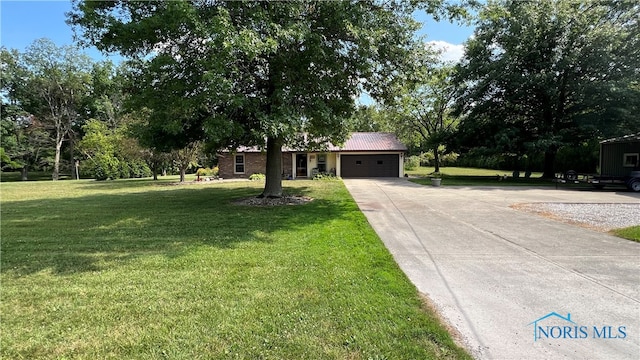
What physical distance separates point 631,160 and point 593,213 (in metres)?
13.7

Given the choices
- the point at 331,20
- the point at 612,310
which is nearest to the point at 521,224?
the point at 612,310

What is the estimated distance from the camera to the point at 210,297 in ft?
12.6

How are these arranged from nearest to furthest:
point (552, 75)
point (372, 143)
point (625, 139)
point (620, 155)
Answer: point (625, 139), point (620, 155), point (552, 75), point (372, 143)

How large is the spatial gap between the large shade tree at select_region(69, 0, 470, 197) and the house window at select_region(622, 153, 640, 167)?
692 inches

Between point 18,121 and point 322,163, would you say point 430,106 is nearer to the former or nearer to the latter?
point 322,163

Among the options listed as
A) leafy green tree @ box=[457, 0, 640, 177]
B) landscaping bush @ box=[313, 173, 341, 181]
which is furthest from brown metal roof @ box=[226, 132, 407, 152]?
leafy green tree @ box=[457, 0, 640, 177]

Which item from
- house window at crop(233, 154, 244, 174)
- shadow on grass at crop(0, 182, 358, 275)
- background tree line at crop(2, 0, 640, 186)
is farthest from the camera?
house window at crop(233, 154, 244, 174)

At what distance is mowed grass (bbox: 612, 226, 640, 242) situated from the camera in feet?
21.8

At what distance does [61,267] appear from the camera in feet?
16.2

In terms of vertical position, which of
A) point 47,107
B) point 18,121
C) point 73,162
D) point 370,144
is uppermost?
point 47,107

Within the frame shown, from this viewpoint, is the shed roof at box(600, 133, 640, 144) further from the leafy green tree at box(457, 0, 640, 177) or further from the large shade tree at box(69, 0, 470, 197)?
the large shade tree at box(69, 0, 470, 197)

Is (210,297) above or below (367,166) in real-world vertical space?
below

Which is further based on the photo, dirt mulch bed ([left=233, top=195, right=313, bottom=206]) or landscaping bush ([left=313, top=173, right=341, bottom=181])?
landscaping bush ([left=313, top=173, right=341, bottom=181])

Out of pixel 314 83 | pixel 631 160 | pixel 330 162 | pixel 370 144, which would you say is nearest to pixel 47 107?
pixel 330 162
